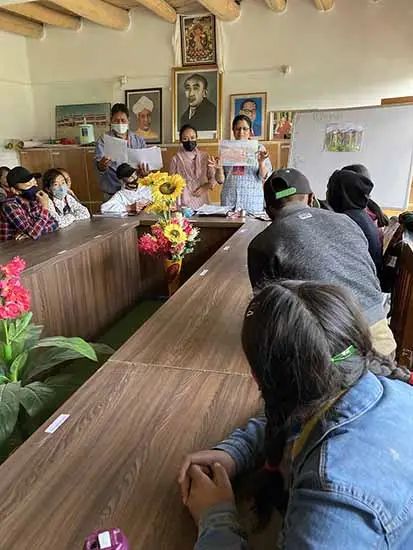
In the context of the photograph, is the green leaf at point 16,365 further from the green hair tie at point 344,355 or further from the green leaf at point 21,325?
the green hair tie at point 344,355

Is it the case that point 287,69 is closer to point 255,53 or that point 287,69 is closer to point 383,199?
point 255,53

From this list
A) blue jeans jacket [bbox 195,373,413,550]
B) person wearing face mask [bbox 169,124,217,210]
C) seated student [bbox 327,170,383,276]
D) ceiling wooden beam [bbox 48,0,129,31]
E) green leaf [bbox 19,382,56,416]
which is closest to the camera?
blue jeans jacket [bbox 195,373,413,550]

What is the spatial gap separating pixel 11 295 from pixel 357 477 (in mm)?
1069

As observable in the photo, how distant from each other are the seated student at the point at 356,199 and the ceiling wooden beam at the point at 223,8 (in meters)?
3.62

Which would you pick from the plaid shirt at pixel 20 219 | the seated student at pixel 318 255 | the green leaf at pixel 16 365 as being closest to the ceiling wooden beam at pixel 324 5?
the plaid shirt at pixel 20 219

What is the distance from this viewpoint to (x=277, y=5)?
16.6 ft

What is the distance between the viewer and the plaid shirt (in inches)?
106

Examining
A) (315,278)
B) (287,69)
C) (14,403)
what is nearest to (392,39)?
(287,69)

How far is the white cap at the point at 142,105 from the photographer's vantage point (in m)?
6.05

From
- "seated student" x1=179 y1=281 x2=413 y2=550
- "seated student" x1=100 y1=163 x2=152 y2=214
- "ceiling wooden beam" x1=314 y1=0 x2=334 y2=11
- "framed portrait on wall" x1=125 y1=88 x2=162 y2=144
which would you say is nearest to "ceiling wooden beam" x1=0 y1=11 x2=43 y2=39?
"framed portrait on wall" x1=125 y1=88 x2=162 y2=144

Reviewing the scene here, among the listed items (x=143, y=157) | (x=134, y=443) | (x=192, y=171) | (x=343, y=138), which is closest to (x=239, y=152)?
(x=192, y=171)

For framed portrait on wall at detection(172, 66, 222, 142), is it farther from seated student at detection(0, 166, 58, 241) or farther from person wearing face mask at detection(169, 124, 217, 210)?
seated student at detection(0, 166, 58, 241)

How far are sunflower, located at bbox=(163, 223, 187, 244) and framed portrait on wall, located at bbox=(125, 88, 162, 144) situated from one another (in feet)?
13.4

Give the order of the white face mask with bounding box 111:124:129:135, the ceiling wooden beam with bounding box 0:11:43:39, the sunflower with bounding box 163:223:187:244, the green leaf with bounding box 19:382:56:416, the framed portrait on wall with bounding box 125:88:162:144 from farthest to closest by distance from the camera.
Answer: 1. the framed portrait on wall with bounding box 125:88:162:144
2. the ceiling wooden beam with bounding box 0:11:43:39
3. the white face mask with bounding box 111:124:129:135
4. the sunflower with bounding box 163:223:187:244
5. the green leaf with bounding box 19:382:56:416
